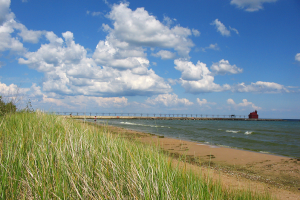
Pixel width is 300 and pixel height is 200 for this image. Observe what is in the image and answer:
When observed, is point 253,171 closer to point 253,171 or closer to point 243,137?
point 253,171

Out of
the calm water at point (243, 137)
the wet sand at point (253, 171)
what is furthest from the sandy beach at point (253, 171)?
the calm water at point (243, 137)

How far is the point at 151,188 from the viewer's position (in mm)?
2461

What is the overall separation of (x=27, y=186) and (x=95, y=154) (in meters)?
1.13

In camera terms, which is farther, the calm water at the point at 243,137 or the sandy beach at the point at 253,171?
the calm water at the point at 243,137

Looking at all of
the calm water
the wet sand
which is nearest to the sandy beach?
the wet sand

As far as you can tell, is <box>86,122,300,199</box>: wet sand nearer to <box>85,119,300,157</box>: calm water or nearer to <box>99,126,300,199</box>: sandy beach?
<box>99,126,300,199</box>: sandy beach

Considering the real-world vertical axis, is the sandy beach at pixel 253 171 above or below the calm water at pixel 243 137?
above

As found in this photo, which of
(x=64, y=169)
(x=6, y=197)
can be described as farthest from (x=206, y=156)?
(x=6, y=197)

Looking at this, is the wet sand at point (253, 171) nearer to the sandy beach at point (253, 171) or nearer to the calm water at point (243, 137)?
the sandy beach at point (253, 171)

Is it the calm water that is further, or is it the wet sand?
the calm water

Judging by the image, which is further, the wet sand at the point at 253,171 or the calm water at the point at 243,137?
the calm water at the point at 243,137

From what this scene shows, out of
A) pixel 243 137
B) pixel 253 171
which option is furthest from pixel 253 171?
pixel 243 137

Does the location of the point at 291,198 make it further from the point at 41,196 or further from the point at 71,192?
the point at 41,196

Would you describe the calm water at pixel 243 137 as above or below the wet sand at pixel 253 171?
below
